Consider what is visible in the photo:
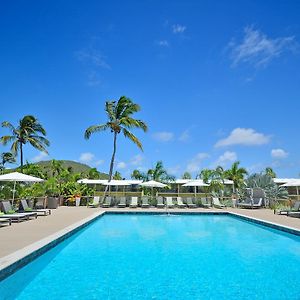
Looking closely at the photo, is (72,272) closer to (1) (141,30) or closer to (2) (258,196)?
(1) (141,30)

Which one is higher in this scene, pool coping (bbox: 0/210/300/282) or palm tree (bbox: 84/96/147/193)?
palm tree (bbox: 84/96/147/193)

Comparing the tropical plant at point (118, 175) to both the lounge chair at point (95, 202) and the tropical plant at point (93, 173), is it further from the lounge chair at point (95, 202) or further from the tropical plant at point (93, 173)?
the lounge chair at point (95, 202)

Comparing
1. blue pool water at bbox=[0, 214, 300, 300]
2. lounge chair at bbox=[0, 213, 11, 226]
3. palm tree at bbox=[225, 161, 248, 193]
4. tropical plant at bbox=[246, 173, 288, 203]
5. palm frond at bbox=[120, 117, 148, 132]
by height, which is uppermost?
palm frond at bbox=[120, 117, 148, 132]

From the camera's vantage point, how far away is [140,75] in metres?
19.6

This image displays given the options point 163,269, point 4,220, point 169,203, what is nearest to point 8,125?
point 169,203

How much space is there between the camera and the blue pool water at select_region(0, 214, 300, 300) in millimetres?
5031

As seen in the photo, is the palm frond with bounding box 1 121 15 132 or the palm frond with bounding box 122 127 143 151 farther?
the palm frond with bounding box 122 127 143 151

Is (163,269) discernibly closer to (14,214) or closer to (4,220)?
(4,220)

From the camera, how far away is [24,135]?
2373cm

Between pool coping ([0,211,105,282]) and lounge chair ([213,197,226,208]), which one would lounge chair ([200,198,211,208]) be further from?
pool coping ([0,211,105,282])

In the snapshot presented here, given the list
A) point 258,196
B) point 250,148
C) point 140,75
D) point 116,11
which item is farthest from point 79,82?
point 250,148

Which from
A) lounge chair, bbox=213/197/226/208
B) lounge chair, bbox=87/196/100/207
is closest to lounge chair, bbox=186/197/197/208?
lounge chair, bbox=213/197/226/208

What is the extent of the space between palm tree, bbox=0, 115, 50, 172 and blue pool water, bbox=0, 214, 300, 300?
15.3 metres

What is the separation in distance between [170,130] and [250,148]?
895 centimetres
